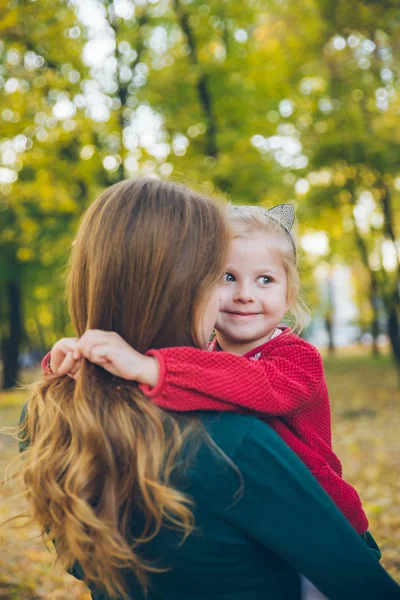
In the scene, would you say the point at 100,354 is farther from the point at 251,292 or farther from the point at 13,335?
the point at 13,335

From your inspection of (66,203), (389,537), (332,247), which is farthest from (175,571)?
(332,247)

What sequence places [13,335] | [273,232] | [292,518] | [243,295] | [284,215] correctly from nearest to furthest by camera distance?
1. [292,518]
2. [243,295]
3. [273,232]
4. [284,215]
5. [13,335]

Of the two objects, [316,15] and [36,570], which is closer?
[36,570]

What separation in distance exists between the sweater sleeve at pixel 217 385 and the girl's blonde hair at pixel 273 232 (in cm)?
64

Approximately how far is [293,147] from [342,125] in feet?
3.65

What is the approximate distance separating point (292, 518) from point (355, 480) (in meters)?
7.14

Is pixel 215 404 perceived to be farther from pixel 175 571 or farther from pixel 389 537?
pixel 389 537

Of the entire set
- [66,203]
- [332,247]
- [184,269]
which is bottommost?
[332,247]

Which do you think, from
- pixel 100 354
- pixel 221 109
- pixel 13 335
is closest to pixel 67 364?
pixel 100 354

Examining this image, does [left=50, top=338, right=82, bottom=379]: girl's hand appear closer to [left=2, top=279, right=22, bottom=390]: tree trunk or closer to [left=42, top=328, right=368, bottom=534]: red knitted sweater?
[left=42, top=328, right=368, bottom=534]: red knitted sweater

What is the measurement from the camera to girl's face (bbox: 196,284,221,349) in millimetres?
1492

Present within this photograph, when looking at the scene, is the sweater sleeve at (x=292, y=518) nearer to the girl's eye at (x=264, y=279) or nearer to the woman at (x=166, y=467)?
the woman at (x=166, y=467)

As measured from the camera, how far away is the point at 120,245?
144 cm

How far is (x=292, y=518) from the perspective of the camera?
4.35ft
